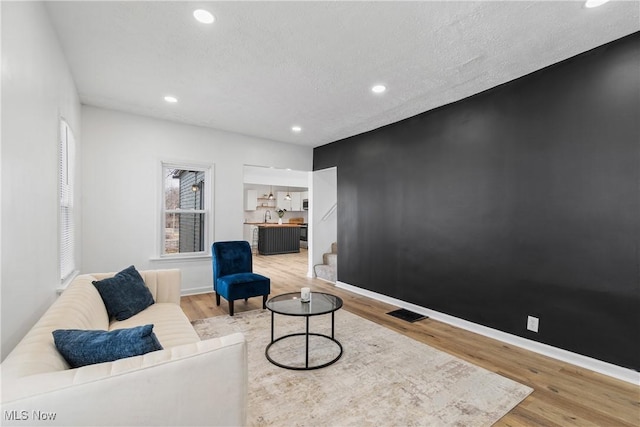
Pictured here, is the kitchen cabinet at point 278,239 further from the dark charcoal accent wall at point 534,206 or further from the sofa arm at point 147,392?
the sofa arm at point 147,392

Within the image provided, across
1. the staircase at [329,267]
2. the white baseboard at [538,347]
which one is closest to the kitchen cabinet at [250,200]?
the staircase at [329,267]

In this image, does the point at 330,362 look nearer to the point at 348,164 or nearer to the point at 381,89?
the point at 381,89

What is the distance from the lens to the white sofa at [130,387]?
0.91 meters

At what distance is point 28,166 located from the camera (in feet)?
5.37

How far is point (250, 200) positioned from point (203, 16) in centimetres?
921

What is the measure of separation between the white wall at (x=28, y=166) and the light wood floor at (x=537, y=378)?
2086 mm

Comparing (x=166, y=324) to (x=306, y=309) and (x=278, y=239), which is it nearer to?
(x=306, y=309)

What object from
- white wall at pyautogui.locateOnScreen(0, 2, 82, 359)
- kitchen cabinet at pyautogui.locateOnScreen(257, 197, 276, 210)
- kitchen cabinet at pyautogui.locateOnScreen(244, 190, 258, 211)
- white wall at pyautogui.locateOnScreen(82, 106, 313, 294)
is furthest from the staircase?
kitchen cabinet at pyautogui.locateOnScreen(257, 197, 276, 210)

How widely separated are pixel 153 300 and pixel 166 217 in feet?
6.67

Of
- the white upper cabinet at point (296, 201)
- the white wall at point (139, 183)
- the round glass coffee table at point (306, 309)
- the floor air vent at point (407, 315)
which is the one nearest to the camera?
the round glass coffee table at point (306, 309)

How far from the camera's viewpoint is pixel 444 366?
254 cm

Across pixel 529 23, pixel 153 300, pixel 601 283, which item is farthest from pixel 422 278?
pixel 153 300

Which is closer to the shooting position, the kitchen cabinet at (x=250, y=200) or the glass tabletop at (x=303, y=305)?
the glass tabletop at (x=303, y=305)

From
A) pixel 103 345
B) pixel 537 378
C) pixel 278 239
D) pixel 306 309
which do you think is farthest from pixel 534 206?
pixel 278 239
